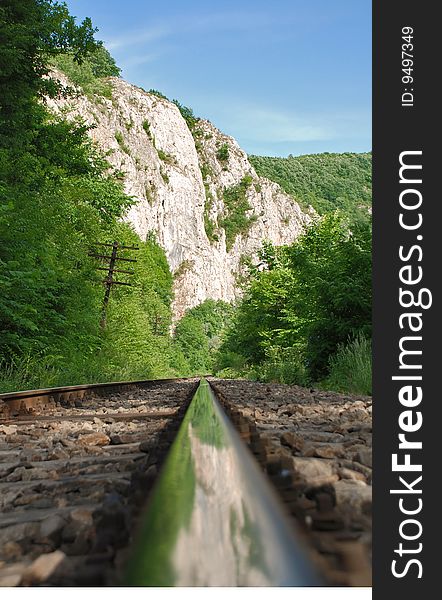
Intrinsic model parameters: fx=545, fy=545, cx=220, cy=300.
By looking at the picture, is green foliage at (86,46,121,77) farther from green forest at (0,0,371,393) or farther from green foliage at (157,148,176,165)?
green forest at (0,0,371,393)

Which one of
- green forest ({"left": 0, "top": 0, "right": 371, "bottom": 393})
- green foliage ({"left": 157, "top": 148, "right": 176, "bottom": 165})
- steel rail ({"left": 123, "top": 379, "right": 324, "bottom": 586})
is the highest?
green foliage ({"left": 157, "top": 148, "right": 176, "bottom": 165})

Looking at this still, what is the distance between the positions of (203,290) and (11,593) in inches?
3716

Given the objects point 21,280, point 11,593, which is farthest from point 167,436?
point 21,280

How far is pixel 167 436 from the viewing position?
2.63 m

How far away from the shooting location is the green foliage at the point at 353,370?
276 inches

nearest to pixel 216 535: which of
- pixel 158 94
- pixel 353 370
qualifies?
pixel 353 370

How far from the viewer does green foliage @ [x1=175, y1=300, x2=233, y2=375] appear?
69.6 meters

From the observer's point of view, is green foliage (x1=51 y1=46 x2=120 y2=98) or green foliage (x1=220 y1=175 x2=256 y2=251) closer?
green foliage (x1=51 y1=46 x2=120 y2=98)

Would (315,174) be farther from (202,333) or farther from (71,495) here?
(71,495)

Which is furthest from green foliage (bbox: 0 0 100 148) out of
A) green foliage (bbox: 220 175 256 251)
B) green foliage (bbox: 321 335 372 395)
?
green foliage (bbox: 220 175 256 251)

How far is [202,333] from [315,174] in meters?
61.5

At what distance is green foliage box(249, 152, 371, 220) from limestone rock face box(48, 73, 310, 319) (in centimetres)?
411

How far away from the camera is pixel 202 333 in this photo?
80812mm

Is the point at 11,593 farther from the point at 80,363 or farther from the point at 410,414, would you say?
the point at 80,363
